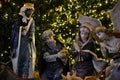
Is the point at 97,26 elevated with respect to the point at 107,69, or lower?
elevated

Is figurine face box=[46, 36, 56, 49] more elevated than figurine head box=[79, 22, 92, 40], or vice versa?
figurine head box=[79, 22, 92, 40]

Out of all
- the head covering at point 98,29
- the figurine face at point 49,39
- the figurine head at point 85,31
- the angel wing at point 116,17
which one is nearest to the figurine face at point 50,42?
the figurine face at point 49,39

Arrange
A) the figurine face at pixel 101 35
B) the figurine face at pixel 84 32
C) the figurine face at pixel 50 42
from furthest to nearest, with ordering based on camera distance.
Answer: the figurine face at pixel 50 42, the figurine face at pixel 84 32, the figurine face at pixel 101 35

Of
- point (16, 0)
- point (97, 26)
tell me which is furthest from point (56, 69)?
point (16, 0)

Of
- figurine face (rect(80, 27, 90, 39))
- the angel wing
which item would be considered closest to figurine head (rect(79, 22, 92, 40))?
figurine face (rect(80, 27, 90, 39))

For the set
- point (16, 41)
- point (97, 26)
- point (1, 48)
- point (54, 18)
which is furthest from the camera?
point (54, 18)

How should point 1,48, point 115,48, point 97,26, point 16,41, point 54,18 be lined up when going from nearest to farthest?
point 115,48
point 97,26
point 16,41
point 1,48
point 54,18

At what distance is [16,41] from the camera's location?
20.8ft

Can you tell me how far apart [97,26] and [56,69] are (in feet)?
2.73

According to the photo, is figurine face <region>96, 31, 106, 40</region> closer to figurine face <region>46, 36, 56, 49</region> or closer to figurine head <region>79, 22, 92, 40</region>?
figurine head <region>79, 22, 92, 40</region>

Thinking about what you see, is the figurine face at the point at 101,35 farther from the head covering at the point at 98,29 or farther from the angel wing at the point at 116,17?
→ the angel wing at the point at 116,17

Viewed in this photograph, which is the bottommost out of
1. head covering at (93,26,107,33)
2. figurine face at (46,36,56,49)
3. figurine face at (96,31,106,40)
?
figurine face at (46,36,56,49)

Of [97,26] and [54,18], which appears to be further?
[54,18]

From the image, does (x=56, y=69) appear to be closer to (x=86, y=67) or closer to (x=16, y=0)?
(x=86, y=67)
